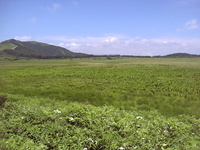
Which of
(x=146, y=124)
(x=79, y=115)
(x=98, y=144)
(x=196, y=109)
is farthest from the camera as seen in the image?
(x=196, y=109)

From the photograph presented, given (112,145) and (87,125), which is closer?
(112,145)

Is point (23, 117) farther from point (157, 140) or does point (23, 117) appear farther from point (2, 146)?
point (157, 140)

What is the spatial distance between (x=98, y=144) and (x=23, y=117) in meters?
3.77

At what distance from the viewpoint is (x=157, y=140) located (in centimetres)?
583

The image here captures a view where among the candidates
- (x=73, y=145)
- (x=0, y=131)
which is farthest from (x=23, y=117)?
(x=73, y=145)

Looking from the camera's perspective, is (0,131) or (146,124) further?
(146,124)

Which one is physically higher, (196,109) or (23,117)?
(23,117)

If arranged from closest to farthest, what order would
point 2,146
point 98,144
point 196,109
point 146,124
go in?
point 2,146 → point 98,144 → point 146,124 → point 196,109

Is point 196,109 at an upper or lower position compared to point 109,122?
lower

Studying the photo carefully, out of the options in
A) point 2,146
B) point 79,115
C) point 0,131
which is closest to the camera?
point 2,146

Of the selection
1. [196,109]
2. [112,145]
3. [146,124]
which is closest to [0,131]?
[112,145]

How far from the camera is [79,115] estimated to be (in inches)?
296

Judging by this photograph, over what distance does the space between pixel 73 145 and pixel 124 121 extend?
245cm

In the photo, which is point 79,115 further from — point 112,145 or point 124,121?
point 112,145
